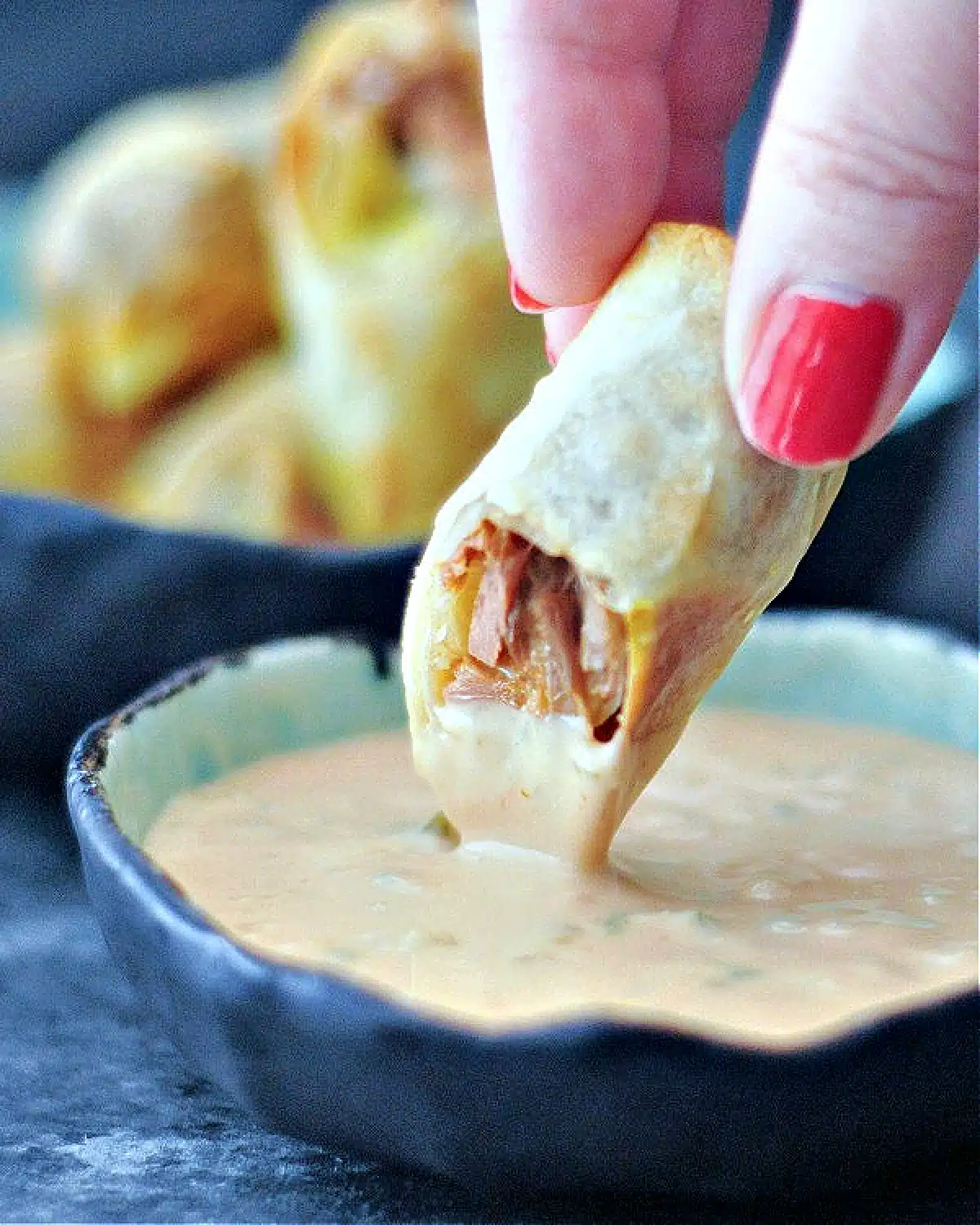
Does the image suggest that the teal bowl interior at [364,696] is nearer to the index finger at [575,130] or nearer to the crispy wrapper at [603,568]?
the crispy wrapper at [603,568]

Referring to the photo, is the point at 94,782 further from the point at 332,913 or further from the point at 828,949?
the point at 828,949

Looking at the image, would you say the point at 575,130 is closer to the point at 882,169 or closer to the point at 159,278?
the point at 882,169

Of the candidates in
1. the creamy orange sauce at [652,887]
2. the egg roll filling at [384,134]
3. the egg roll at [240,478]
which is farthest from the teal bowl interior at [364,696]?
the egg roll filling at [384,134]

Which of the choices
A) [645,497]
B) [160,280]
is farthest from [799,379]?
[160,280]

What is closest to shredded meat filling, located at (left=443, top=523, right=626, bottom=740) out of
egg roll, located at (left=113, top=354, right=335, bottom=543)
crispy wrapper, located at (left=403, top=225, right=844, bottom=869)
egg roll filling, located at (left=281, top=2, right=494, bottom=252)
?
crispy wrapper, located at (left=403, top=225, right=844, bottom=869)

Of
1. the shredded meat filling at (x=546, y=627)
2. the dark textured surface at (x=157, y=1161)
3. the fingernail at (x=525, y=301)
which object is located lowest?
the dark textured surface at (x=157, y=1161)
